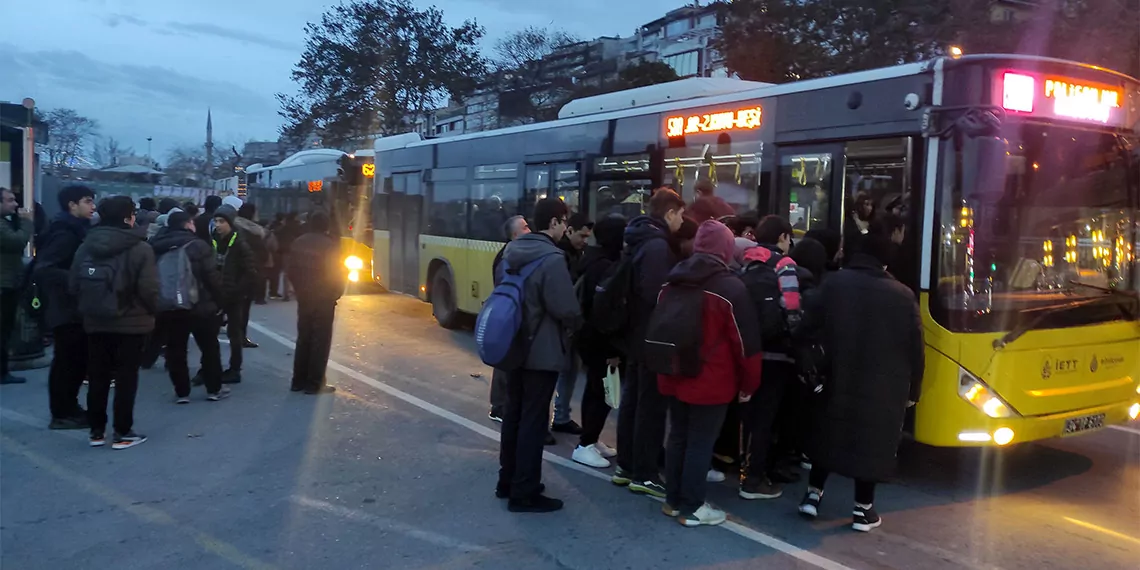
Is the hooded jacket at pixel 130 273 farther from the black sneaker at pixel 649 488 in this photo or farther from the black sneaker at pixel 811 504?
the black sneaker at pixel 811 504

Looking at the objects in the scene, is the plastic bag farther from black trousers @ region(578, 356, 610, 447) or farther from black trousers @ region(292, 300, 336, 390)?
black trousers @ region(292, 300, 336, 390)

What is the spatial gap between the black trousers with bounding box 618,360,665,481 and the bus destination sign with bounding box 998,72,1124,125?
116 inches

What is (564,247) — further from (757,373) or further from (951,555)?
(951,555)

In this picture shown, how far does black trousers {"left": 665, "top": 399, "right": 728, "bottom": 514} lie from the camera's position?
5059 mm

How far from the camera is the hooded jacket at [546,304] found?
528 centimetres

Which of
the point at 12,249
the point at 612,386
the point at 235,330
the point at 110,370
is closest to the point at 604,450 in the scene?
the point at 612,386

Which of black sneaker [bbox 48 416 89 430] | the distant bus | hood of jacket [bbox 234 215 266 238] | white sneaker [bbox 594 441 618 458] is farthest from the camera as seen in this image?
the distant bus

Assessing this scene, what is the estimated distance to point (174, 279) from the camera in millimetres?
7648

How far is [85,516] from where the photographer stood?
5262mm

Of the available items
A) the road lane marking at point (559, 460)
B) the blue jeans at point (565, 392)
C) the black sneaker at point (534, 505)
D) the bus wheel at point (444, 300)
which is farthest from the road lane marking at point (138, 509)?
the bus wheel at point (444, 300)

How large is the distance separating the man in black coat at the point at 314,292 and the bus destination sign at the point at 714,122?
11.3 feet

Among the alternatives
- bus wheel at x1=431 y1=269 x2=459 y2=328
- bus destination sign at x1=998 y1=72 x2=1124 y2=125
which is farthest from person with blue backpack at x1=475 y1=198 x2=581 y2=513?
bus wheel at x1=431 y1=269 x2=459 y2=328

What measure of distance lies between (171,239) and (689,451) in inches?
201

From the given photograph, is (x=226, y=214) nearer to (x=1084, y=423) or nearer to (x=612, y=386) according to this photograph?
(x=612, y=386)
